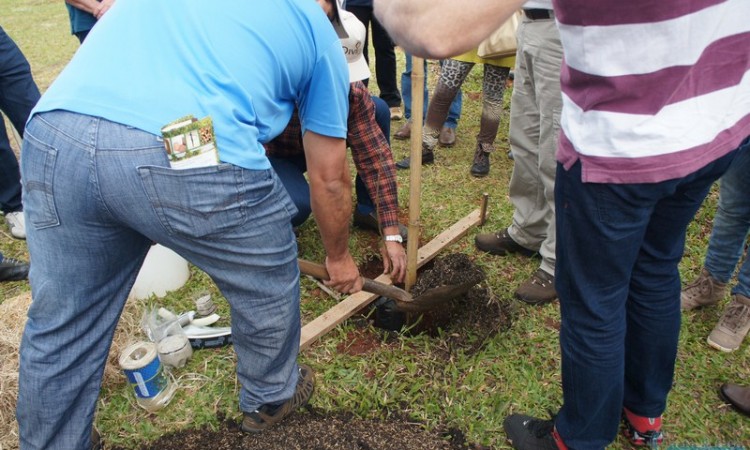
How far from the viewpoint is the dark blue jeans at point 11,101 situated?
135 inches

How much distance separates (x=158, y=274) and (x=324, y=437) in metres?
1.49

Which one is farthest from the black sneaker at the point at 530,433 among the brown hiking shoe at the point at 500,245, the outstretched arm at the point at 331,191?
the brown hiking shoe at the point at 500,245

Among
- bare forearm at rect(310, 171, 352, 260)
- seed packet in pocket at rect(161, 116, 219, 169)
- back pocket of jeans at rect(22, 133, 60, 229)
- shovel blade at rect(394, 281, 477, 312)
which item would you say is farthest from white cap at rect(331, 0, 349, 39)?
shovel blade at rect(394, 281, 477, 312)

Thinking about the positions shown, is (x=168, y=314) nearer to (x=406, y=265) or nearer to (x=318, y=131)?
(x=406, y=265)

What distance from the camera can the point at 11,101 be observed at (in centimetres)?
356

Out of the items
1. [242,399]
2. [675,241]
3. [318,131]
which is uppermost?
[318,131]

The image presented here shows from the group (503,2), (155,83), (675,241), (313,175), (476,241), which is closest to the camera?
(503,2)

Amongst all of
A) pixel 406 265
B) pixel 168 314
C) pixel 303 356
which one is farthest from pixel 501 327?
pixel 168 314

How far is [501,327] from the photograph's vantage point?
8.66 ft

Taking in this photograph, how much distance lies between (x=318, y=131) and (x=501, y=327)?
1.45m

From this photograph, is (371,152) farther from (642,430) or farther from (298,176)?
(642,430)

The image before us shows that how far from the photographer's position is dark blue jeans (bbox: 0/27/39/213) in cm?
344

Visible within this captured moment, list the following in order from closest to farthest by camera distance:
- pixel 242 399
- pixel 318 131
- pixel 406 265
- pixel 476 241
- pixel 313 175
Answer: pixel 318 131 → pixel 313 175 → pixel 242 399 → pixel 406 265 → pixel 476 241

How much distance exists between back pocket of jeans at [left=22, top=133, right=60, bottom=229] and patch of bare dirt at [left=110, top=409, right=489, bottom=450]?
1.12 m
